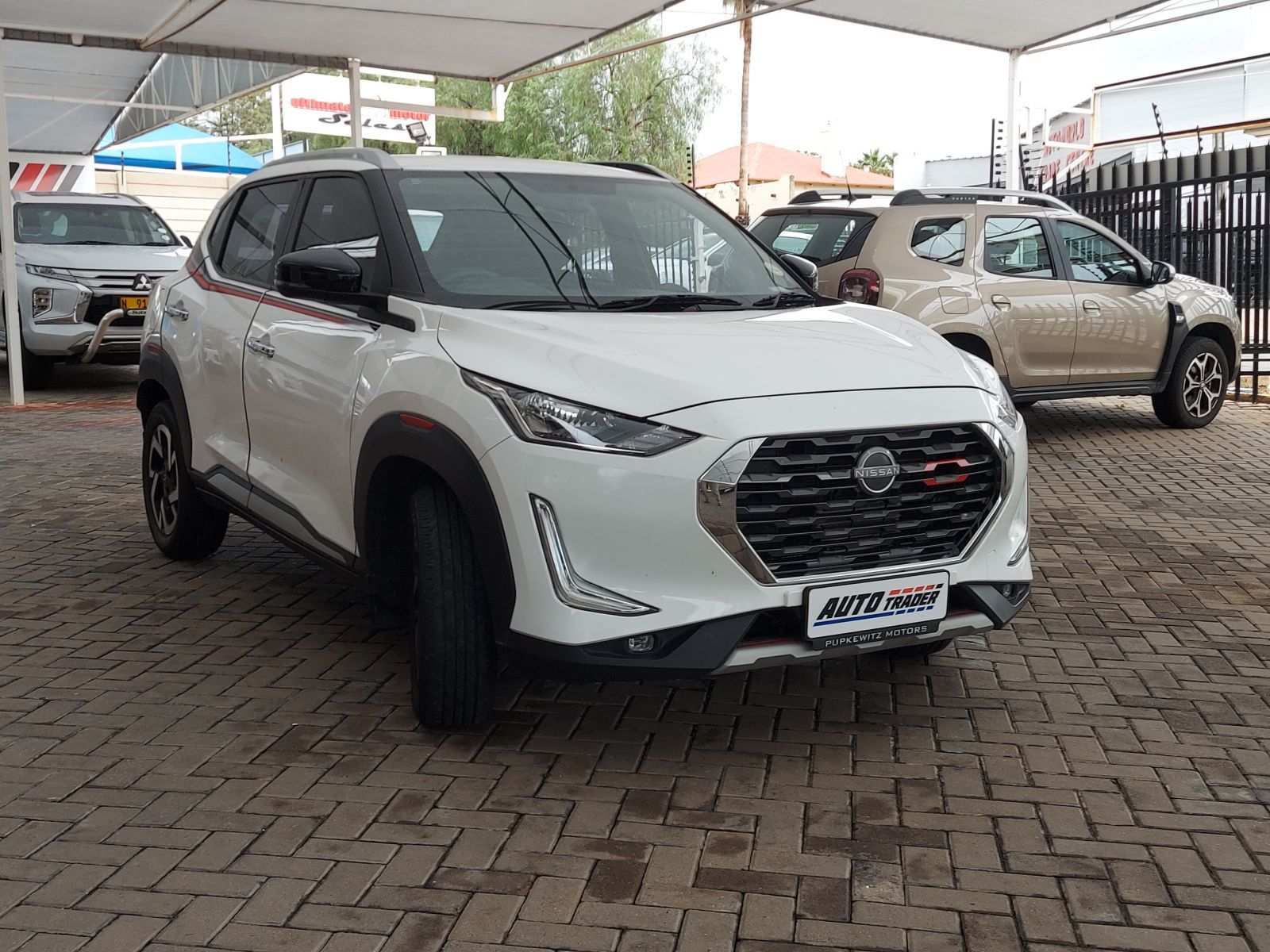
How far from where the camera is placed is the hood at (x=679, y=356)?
3840mm

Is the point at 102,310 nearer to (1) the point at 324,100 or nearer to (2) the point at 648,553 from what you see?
(2) the point at 648,553

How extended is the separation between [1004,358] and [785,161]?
156 ft

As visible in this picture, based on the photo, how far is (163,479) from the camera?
666 centimetres

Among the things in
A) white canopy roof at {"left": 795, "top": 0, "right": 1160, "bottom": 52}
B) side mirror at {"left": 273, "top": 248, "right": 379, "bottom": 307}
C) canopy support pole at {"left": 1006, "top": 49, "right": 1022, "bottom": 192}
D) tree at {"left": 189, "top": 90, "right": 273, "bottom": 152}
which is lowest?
side mirror at {"left": 273, "top": 248, "right": 379, "bottom": 307}

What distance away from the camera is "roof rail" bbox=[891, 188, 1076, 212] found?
412 inches

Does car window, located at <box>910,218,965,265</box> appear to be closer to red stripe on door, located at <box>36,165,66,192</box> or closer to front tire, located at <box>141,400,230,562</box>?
front tire, located at <box>141,400,230,562</box>

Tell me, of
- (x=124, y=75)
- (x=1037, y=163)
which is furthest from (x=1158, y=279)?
(x=124, y=75)

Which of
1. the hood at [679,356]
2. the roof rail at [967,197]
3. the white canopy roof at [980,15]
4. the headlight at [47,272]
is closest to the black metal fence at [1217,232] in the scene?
the white canopy roof at [980,15]

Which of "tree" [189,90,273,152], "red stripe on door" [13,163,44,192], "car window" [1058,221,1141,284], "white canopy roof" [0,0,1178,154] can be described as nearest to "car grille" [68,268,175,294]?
"white canopy roof" [0,0,1178,154]

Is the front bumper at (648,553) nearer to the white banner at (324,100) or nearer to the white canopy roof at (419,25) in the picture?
the white canopy roof at (419,25)

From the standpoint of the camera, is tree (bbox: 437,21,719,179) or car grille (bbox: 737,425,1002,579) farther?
tree (bbox: 437,21,719,179)

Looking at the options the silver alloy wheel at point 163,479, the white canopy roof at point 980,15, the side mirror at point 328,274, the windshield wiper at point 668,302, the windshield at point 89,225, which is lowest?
the silver alloy wheel at point 163,479

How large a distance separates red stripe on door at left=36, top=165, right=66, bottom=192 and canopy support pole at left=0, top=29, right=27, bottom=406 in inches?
839

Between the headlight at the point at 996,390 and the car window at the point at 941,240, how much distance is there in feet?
18.8
